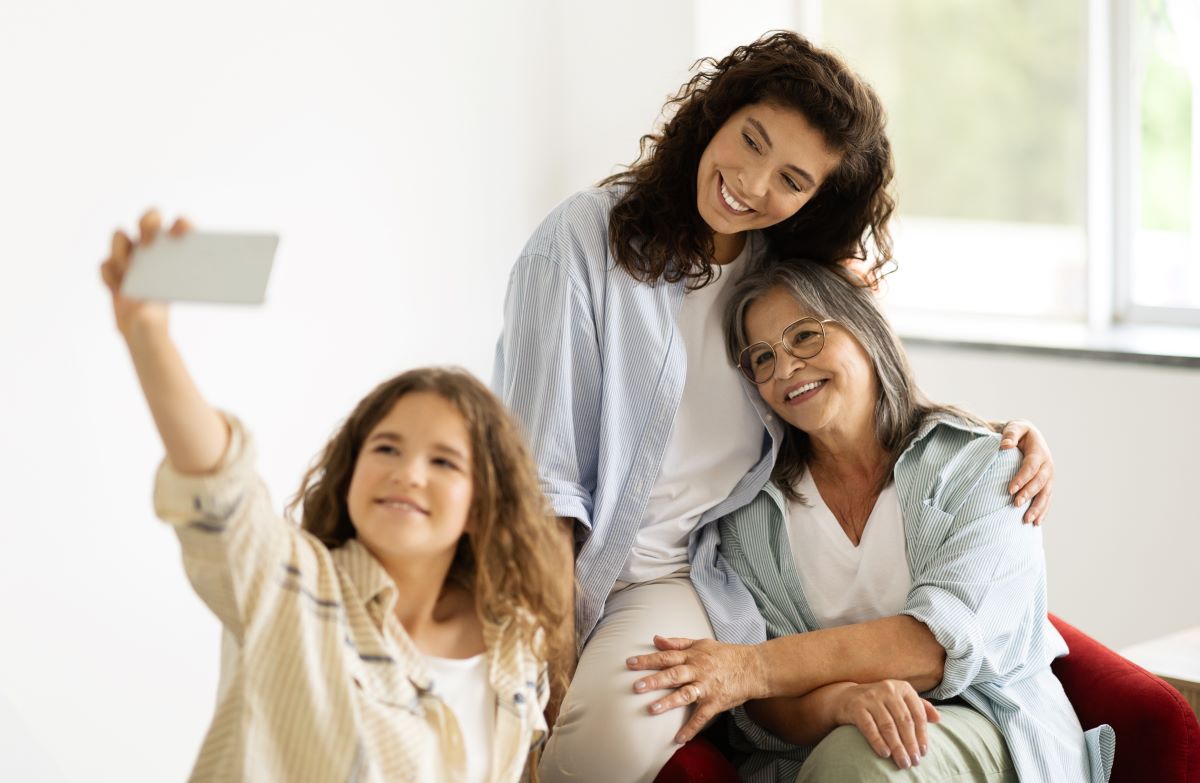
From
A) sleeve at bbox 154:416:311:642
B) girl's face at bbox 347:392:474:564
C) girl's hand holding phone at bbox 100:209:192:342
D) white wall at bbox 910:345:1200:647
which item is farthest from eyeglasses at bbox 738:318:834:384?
white wall at bbox 910:345:1200:647

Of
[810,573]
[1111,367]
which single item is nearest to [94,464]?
[810,573]

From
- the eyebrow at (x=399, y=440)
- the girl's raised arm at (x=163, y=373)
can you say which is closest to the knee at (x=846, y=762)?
the eyebrow at (x=399, y=440)

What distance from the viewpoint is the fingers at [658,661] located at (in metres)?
2.01

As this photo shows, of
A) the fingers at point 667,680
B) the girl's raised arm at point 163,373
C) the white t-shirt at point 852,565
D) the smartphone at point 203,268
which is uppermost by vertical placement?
the smartphone at point 203,268

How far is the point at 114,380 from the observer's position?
2582 mm

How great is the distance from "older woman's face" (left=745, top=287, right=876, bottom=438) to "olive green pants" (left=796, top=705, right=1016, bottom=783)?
472mm

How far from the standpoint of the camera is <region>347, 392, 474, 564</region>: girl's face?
4.87 feet

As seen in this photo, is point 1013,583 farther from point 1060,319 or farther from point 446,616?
point 1060,319

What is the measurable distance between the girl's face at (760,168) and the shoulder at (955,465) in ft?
1.40

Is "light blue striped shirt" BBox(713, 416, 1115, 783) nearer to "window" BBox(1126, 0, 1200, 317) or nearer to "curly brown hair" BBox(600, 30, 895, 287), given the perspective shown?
"curly brown hair" BBox(600, 30, 895, 287)

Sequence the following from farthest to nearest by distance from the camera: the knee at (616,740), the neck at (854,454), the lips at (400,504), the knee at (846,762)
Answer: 1. the neck at (854,454)
2. the knee at (616,740)
3. the knee at (846,762)
4. the lips at (400,504)

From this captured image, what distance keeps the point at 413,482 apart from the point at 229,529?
0.74 feet

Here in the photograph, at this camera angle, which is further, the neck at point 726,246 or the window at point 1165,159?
the window at point 1165,159

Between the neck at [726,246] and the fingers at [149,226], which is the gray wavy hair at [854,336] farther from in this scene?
the fingers at [149,226]
